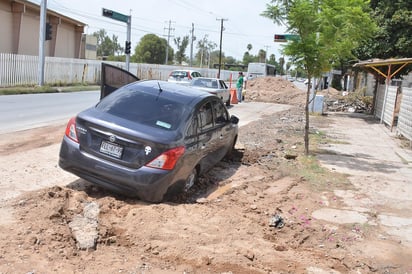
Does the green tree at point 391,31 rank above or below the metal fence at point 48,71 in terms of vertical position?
above

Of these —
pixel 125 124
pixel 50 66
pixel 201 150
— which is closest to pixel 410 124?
pixel 201 150

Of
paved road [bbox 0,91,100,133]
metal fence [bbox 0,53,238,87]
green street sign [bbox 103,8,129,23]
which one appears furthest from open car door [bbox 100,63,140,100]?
green street sign [bbox 103,8,129,23]

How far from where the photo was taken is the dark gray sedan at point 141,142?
17.8ft

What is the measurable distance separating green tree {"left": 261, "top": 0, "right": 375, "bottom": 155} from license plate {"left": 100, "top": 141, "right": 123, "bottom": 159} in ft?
19.4

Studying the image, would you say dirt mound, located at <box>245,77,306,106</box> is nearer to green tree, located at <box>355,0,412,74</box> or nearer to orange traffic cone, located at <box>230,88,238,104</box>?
orange traffic cone, located at <box>230,88,238,104</box>

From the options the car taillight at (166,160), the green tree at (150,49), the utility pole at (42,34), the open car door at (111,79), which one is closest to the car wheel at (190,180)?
the car taillight at (166,160)

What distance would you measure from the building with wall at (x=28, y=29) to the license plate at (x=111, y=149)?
100 feet

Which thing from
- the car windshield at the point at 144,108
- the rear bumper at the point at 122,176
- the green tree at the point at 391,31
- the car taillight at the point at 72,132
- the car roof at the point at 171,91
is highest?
the green tree at the point at 391,31

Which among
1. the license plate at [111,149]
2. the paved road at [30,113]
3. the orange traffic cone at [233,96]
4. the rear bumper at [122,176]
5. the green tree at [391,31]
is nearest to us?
the rear bumper at [122,176]

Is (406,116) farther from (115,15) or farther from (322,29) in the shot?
(115,15)

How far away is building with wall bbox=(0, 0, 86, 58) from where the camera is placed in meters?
32.5

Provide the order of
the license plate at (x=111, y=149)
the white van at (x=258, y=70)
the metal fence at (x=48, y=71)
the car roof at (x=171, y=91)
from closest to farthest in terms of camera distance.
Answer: the license plate at (x=111, y=149) < the car roof at (x=171, y=91) < the metal fence at (x=48, y=71) < the white van at (x=258, y=70)

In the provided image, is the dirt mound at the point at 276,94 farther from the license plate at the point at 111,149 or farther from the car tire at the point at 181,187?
the license plate at the point at 111,149

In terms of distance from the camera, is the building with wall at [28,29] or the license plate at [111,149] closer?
the license plate at [111,149]
